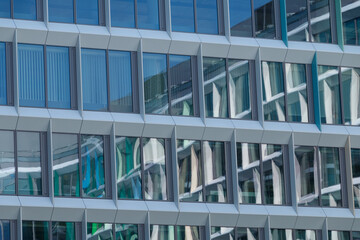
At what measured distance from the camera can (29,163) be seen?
48062mm

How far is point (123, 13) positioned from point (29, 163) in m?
6.99

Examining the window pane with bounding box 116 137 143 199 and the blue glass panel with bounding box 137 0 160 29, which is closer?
the window pane with bounding box 116 137 143 199

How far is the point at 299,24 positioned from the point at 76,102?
399 inches

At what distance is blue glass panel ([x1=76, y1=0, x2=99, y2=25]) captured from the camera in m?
49.7

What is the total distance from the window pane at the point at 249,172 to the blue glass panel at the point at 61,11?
322 inches

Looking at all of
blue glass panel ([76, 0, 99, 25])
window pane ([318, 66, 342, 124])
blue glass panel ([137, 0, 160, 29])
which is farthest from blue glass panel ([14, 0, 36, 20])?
window pane ([318, 66, 342, 124])

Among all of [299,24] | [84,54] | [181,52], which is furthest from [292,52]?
[84,54]

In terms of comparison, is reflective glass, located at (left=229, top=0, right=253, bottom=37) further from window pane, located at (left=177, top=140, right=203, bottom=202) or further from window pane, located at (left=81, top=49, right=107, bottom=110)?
window pane, located at (left=81, top=49, right=107, bottom=110)

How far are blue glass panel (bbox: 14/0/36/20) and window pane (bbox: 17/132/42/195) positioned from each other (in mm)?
4376

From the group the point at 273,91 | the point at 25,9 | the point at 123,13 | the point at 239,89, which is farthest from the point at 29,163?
the point at 273,91

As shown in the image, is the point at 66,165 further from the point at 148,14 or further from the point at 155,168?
the point at 148,14

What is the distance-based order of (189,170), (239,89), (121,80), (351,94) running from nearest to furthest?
(121,80), (189,170), (239,89), (351,94)

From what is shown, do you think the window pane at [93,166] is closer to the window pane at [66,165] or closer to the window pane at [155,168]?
the window pane at [66,165]

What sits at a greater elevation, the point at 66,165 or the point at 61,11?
the point at 61,11
